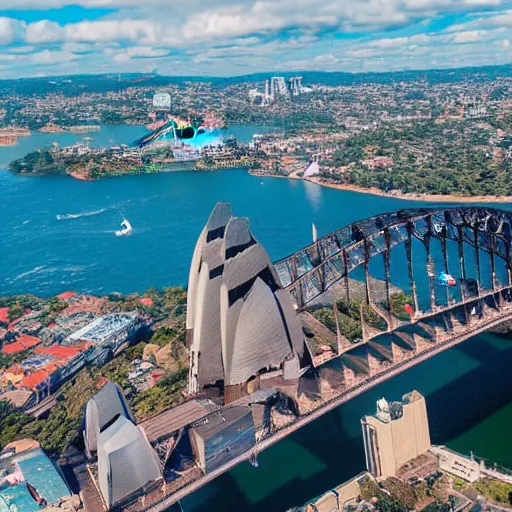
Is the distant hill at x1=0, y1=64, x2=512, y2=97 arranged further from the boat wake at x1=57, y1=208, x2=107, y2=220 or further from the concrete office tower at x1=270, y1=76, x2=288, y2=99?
the boat wake at x1=57, y1=208, x2=107, y2=220

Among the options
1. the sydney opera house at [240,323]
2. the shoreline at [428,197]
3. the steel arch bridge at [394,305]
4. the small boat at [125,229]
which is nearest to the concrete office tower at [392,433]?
the steel arch bridge at [394,305]

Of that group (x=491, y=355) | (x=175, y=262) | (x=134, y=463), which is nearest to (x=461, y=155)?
(x=175, y=262)

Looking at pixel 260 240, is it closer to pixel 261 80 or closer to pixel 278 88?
pixel 278 88

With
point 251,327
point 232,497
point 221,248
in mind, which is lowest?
point 232,497

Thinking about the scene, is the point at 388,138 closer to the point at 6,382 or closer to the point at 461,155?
the point at 461,155

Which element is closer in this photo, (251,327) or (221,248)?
(251,327)

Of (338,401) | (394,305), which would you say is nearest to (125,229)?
(394,305)

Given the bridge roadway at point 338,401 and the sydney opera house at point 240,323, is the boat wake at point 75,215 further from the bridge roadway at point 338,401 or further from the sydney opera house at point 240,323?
the bridge roadway at point 338,401
